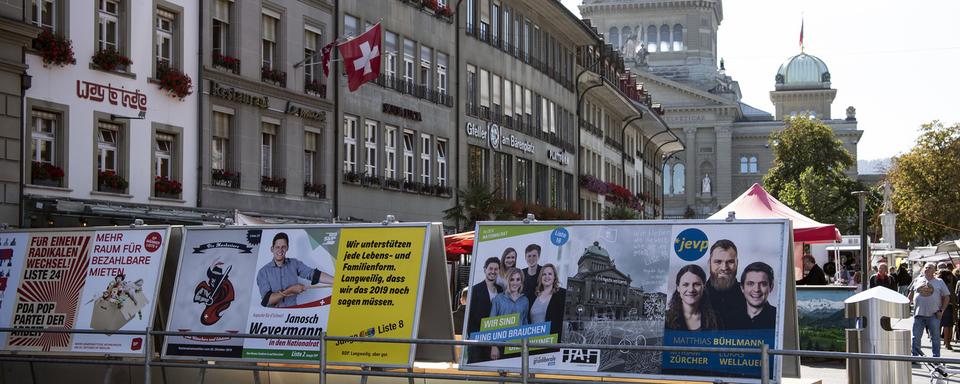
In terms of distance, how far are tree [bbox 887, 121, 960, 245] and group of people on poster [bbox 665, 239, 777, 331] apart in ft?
218

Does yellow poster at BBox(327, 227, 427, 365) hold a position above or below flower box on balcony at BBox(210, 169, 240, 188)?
below

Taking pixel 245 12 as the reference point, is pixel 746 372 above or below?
below

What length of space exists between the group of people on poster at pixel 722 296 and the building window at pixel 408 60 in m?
27.9

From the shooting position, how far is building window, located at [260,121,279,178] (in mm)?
33000

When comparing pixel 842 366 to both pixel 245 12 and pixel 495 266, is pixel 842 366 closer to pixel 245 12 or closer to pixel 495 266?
pixel 495 266

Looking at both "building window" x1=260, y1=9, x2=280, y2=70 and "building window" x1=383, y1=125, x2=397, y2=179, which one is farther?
"building window" x1=383, y1=125, x2=397, y2=179

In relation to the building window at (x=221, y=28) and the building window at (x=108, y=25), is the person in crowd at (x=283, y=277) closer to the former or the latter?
the building window at (x=108, y=25)

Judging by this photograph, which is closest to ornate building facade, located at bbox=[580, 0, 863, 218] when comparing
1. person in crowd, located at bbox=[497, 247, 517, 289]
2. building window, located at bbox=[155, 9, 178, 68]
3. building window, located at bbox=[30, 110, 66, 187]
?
building window, located at bbox=[155, 9, 178, 68]

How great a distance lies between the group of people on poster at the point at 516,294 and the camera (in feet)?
45.9

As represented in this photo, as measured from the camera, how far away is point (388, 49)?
39.4 metres

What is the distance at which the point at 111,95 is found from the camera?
88.5 ft

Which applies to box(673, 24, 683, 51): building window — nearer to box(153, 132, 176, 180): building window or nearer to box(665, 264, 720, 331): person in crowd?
box(153, 132, 176, 180): building window

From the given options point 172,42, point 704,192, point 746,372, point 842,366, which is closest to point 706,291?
point 746,372

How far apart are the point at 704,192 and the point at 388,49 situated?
115053 mm
